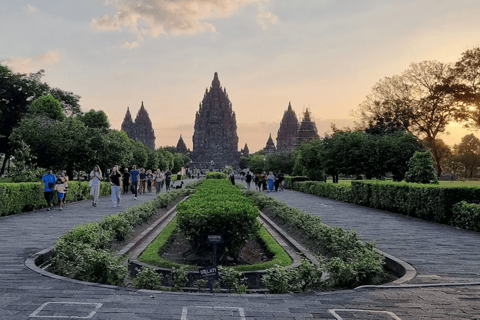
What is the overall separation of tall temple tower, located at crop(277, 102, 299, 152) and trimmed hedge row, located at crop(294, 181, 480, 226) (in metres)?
122

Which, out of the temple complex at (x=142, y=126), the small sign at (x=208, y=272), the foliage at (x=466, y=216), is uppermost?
the temple complex at (x=142, y=126)

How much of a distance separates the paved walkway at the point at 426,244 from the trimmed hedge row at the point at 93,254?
184 inches

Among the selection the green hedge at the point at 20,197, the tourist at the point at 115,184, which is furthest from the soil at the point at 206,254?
the tourist at the point at 115,184

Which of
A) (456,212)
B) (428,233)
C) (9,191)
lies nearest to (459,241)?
(428,233)

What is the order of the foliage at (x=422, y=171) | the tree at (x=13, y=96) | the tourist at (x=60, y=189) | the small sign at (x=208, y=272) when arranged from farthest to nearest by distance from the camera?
the tree at (x=13, y=96) → the foliage at (x=422, y=171) → the tourist at (x=60, y=189) → the small sign at (x=208, y=272)

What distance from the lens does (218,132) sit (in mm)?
136000

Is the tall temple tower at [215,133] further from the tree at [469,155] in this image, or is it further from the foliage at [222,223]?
the foliage at [222,223]

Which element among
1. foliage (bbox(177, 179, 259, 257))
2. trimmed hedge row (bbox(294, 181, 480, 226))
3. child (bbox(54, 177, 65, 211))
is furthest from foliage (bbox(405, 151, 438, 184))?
child (bbox(54, 177, 65, 211))

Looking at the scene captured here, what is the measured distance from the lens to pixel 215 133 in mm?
136000

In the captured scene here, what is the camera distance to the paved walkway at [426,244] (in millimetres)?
7156

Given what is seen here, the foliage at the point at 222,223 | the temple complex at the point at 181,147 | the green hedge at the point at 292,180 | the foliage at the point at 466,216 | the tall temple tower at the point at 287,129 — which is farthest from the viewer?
the temple complex at the point at 181,147

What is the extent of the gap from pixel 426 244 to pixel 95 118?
61152 mm

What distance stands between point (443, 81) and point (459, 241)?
34.5 m

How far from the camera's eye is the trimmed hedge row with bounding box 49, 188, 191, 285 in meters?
6.39
